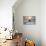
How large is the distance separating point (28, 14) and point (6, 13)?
4.68 feet

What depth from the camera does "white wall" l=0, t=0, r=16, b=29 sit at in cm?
400

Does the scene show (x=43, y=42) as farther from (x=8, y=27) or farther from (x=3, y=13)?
(x=3, y=13)

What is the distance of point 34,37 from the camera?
527 cm

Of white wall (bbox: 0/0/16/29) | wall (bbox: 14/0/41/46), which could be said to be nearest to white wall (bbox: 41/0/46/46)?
wall (bbox: 14/0/41/46)

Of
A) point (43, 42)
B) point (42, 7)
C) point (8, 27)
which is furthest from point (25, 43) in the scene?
point (42, 7)

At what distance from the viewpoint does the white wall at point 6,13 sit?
4004 millimetres

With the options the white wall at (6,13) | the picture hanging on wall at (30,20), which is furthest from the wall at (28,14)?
the white wall at (6,13)

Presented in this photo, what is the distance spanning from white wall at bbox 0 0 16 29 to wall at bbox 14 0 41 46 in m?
1.13

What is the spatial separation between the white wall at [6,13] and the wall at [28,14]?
3.71ft

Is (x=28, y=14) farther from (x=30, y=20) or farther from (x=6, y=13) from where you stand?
(x=6, y=13)

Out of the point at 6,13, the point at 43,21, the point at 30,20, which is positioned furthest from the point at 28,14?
the point at 6,13

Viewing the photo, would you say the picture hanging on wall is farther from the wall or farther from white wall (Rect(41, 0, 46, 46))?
white wall (Rect(41, 0, 46, 46))

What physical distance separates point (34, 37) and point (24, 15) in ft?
3.73

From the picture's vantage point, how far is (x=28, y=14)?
205 inches
